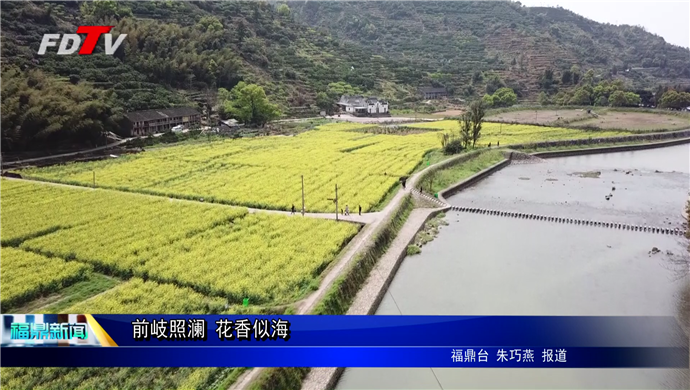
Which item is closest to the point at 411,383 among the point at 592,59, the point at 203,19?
the point at 203,19

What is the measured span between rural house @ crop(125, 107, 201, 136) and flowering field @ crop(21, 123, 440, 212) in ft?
17.6

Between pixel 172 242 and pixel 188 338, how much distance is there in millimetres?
8377

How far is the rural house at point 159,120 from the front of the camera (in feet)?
119

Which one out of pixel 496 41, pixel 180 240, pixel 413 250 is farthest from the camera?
pixel 496 41

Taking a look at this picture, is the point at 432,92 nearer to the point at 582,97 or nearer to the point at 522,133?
the point at 582,97

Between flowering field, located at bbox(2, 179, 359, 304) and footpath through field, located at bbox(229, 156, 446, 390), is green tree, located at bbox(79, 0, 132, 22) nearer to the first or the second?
flowering field, located at bbox(2, 179, 359, 304)

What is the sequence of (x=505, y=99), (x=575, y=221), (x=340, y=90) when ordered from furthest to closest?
(x=505, y=99), (x=340, y=90), (x=575, y=221)

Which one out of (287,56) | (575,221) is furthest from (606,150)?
(287,56)

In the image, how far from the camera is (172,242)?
1518cm

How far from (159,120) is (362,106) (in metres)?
26.8

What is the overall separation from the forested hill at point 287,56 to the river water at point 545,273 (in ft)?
81.5

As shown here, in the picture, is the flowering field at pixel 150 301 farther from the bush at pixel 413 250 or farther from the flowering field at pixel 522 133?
the flowering field at pixel 522 133

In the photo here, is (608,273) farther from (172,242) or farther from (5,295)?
(5,295)

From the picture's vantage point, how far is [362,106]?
58.8 m
